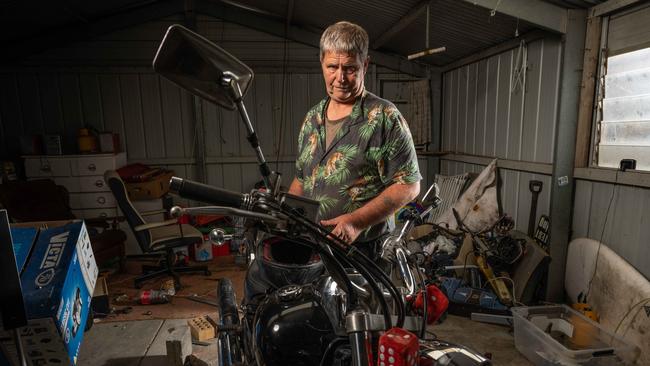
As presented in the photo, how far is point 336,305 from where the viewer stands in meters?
0.82

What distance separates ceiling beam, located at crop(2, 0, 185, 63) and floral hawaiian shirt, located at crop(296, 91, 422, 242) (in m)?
4.89

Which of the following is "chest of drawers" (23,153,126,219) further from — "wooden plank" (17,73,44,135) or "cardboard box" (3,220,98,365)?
"cardboard box" (3,220,98,365)

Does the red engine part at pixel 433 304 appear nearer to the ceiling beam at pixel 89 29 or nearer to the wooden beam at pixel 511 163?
the wooden beam at pixel 511 163

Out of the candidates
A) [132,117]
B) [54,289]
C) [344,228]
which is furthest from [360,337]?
[132,117]

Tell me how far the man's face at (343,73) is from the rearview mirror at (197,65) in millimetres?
348

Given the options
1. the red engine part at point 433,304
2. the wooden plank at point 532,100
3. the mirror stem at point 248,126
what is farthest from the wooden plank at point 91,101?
the red engine part at point 433,304

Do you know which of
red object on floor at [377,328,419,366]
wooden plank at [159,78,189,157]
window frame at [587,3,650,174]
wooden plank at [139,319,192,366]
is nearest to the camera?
red object on floor at [377,328,419,366]

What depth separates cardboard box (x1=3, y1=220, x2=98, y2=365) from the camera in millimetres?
1250

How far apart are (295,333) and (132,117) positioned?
5.19 m

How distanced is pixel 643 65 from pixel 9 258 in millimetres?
3298

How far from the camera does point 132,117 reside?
200 inches

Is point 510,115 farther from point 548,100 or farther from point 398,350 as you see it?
point 398,350

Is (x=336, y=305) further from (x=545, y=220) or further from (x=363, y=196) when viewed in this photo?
(x=545, y=220)

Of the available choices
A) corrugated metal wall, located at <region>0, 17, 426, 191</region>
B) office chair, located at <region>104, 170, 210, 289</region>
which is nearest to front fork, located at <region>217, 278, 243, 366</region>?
office chair, located at <region>104, 170, 210, 289</region>
